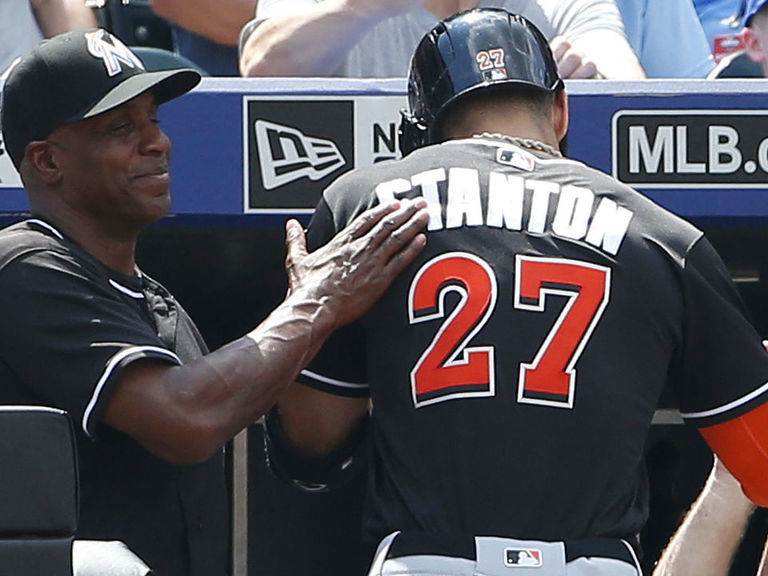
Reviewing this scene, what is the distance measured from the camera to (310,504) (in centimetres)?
412

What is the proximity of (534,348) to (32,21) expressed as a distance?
7.67 feet

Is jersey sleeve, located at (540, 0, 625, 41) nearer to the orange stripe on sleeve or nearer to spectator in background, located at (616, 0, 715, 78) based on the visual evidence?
spectator in background, located at (616, 0, 715, 78)

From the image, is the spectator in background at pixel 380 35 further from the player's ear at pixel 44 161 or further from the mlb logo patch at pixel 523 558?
the mlb logo patch at pixel 523 558

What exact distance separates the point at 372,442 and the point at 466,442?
0.21 m

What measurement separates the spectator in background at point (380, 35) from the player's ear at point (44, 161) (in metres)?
1.11

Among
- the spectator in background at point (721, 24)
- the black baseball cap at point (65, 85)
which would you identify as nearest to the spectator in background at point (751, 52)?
the spectator in background at point (721, 24)

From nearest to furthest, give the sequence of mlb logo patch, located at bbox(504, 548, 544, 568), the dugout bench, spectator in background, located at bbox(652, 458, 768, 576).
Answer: mlb logo patch, located at bbox(504, 548, 544, 568) < the dugout bench < spectator in background, located at bbox(652, 458, 768, 576)

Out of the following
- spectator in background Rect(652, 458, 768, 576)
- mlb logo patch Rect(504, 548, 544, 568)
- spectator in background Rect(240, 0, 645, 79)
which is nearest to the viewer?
mlb logo patch Rect(504, 548, 544, 568)

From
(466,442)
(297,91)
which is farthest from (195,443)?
(297,91)

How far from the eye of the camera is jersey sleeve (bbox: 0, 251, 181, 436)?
2.48 m

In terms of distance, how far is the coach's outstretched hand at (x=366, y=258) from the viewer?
247 centimetres

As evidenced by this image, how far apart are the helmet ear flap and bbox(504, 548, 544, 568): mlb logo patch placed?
0.76 meters

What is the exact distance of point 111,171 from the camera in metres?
2.76

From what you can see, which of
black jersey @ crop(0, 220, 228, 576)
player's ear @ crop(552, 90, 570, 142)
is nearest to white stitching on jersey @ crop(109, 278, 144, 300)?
black jersey @ crop(0, 220, 228, 576)
